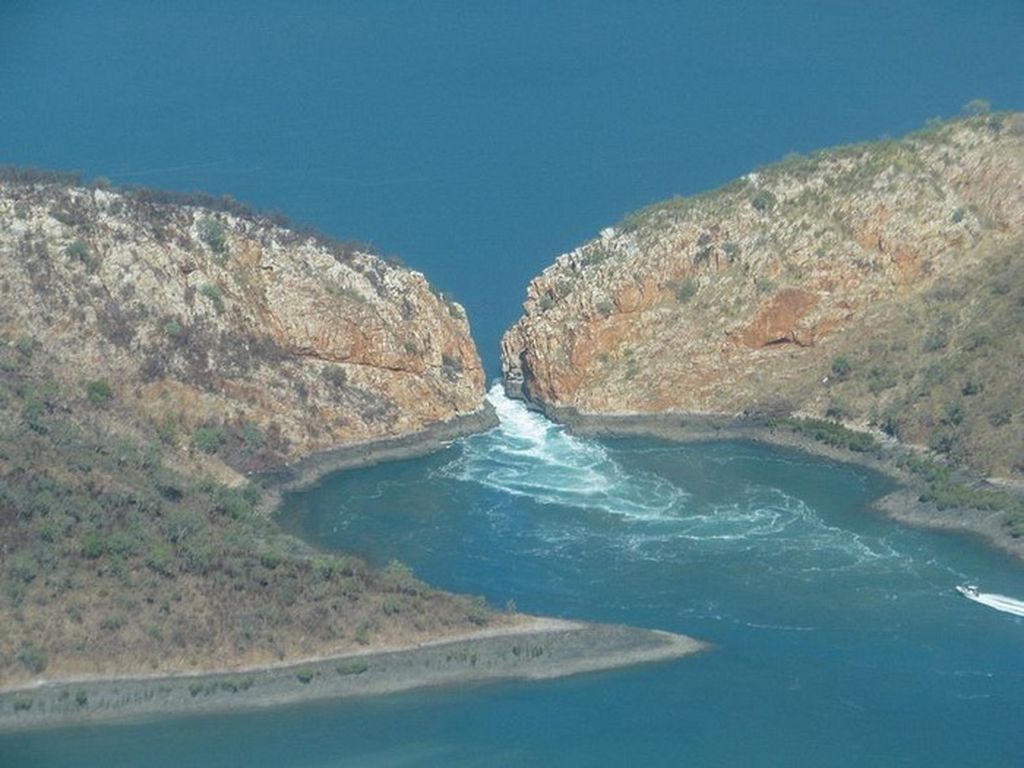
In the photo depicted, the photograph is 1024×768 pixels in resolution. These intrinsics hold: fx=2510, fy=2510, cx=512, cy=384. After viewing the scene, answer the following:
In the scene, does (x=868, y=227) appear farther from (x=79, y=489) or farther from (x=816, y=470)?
(x=79, y=489)

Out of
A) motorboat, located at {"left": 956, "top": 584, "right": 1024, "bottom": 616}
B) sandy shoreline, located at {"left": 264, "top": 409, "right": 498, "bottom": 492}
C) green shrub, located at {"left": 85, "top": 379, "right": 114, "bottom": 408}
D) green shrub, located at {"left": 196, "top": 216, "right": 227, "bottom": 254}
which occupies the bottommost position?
motorboat, located at {"left": 956, "top": 584, "right": 1024, "bottom": 616}

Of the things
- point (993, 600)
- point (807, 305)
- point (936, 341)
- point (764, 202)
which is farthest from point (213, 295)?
point (993, 600)

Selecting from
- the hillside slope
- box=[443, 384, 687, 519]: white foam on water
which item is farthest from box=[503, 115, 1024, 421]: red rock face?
the hillside slope

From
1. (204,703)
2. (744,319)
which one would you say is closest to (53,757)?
(204,703)

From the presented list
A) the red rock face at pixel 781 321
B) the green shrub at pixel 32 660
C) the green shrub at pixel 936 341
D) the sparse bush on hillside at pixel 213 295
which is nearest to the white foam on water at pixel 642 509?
the red rock face at pixel 781 321

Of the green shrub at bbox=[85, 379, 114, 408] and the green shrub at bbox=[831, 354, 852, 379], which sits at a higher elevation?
the green shrub at bbox=[831, 354, 852, 379]

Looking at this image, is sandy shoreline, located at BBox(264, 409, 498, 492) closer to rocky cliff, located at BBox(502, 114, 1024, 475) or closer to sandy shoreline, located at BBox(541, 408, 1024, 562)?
sandy shoreline, located at BBox(541, 408, 1024, 562)

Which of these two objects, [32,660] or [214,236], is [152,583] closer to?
[32,660]

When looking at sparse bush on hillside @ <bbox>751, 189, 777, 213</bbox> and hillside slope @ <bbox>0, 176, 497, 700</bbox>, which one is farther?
sparse bush on hillside @ <bbox>751, 189, 777, 213</bbox>
